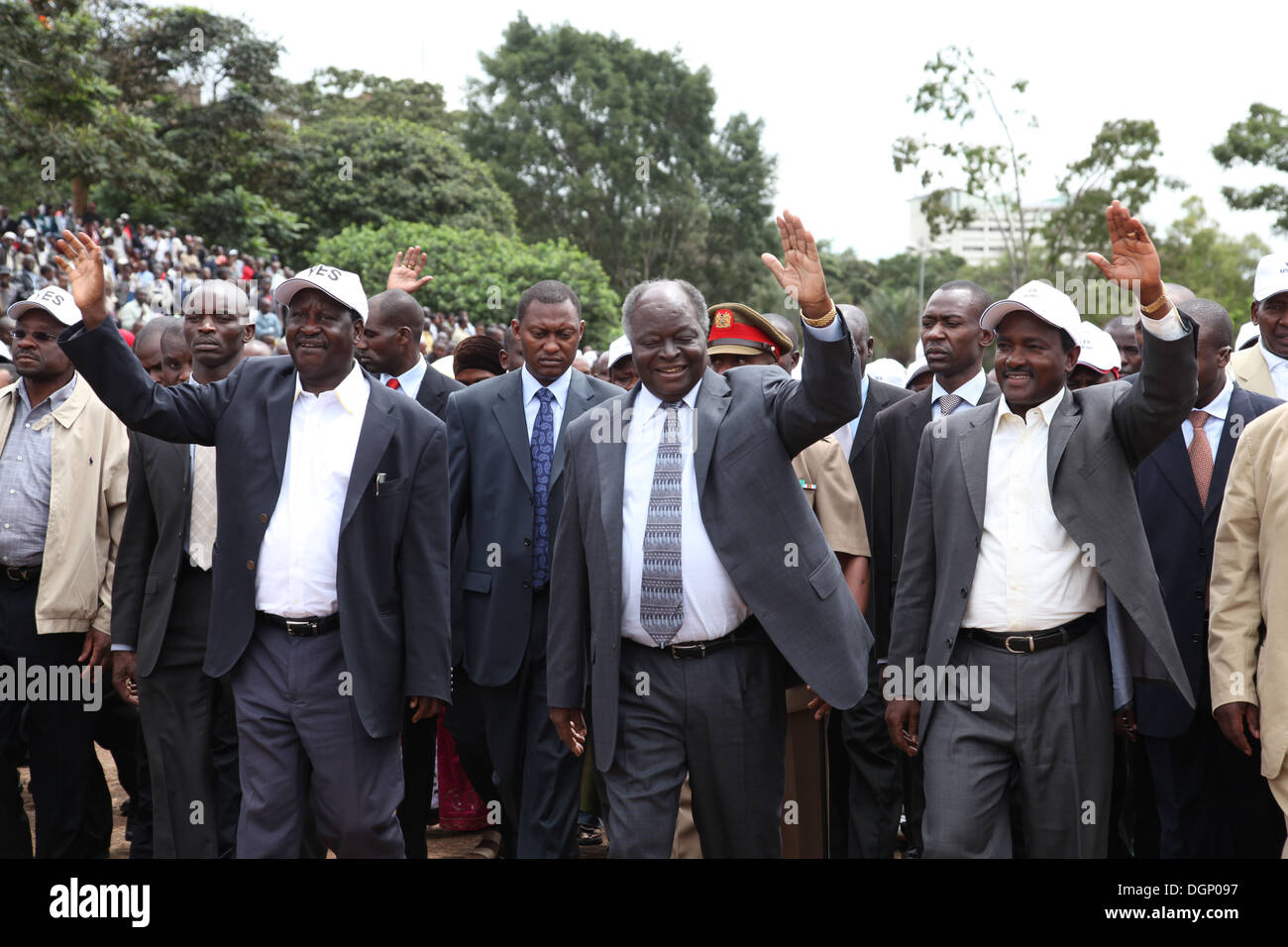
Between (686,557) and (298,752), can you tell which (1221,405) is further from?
(298,752)

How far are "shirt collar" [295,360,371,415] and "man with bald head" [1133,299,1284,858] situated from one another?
319 centimetres

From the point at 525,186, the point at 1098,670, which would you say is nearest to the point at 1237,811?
the point at 1098,670

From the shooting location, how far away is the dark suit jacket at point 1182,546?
5.33 m

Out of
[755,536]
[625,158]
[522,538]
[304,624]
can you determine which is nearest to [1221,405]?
[755,536]

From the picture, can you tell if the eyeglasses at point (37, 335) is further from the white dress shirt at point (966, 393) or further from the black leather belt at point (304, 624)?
the white dress shirt at point (966, 393)

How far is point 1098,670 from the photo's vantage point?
14.6ft

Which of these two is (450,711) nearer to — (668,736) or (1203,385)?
(668,736)

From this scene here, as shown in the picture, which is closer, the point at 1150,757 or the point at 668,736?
the point at 668,736

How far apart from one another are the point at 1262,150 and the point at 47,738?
81.7ft

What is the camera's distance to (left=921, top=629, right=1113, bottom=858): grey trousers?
4352 millimetres

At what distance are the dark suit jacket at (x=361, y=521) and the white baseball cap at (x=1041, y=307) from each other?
2105mm

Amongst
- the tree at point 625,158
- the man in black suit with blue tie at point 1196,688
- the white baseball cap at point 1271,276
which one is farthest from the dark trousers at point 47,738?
the tree at point 625,158

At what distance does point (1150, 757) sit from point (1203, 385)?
1.60 meters

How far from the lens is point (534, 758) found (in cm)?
578
